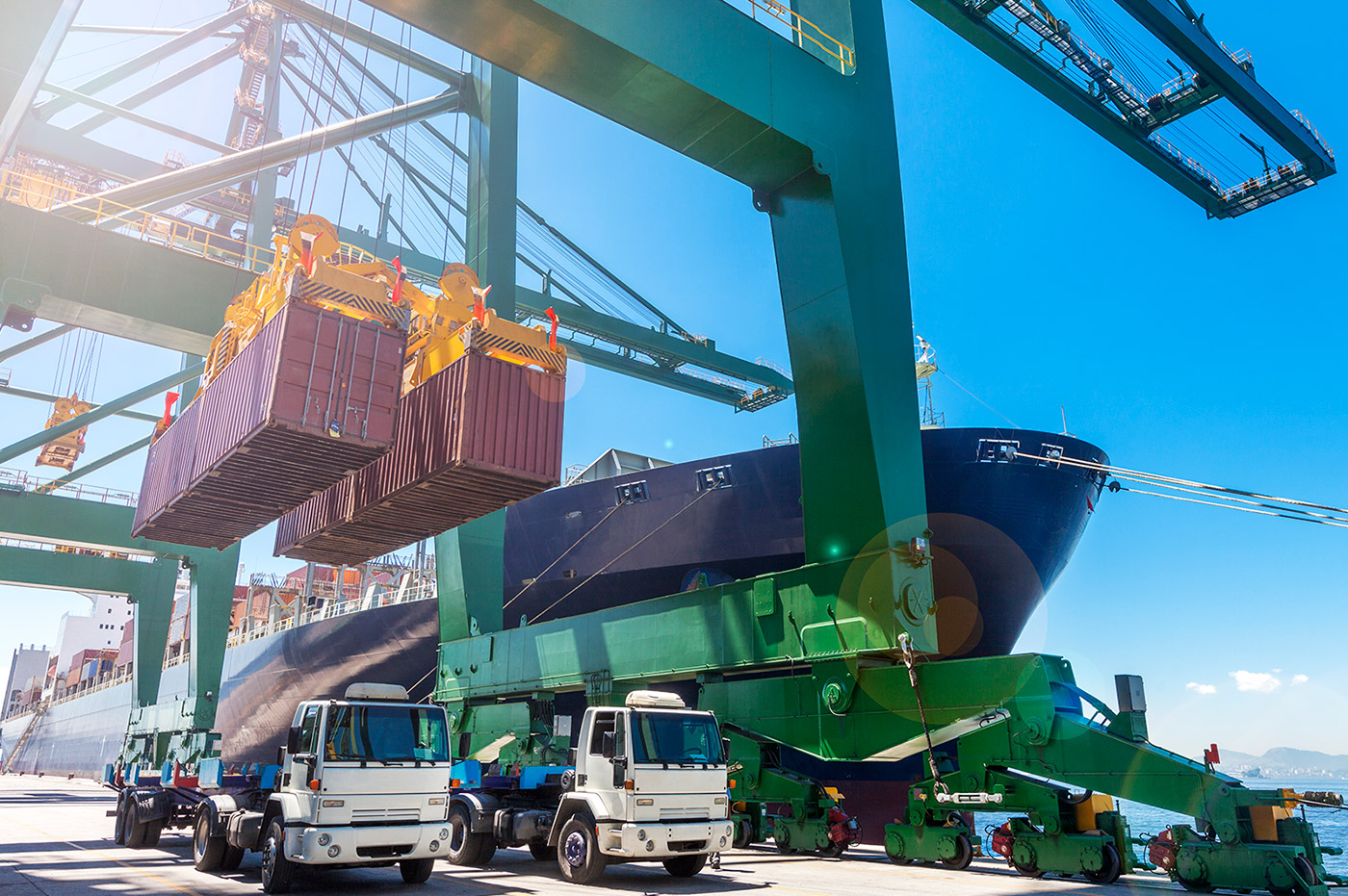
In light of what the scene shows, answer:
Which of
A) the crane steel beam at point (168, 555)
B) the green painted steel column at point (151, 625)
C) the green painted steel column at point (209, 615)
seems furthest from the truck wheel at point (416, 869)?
the green painted steel column at point (151, 625)

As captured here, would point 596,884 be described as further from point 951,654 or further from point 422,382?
point 951,654

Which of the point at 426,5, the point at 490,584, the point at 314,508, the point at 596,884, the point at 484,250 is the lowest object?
the point at 596,884

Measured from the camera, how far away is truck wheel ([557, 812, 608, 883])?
8867 mm

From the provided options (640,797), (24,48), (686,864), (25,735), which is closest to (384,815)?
(640,797)

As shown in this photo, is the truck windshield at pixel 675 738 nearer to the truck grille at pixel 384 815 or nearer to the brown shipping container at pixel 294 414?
the truck grille at pixel 384 815

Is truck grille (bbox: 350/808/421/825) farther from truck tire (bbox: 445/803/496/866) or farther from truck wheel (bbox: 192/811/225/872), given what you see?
truck wheel (bbox: 192/811/225/872)

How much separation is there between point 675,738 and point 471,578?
1128cm

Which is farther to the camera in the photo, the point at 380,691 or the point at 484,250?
the point at 484,250

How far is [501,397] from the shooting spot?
15047 mm

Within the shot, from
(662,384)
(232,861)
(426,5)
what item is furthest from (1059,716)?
(662,384)

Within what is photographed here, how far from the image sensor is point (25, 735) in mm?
64250

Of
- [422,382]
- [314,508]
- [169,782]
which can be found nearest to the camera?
[169,782]

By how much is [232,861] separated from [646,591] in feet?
43.7

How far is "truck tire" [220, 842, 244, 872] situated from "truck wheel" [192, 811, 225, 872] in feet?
0.11
